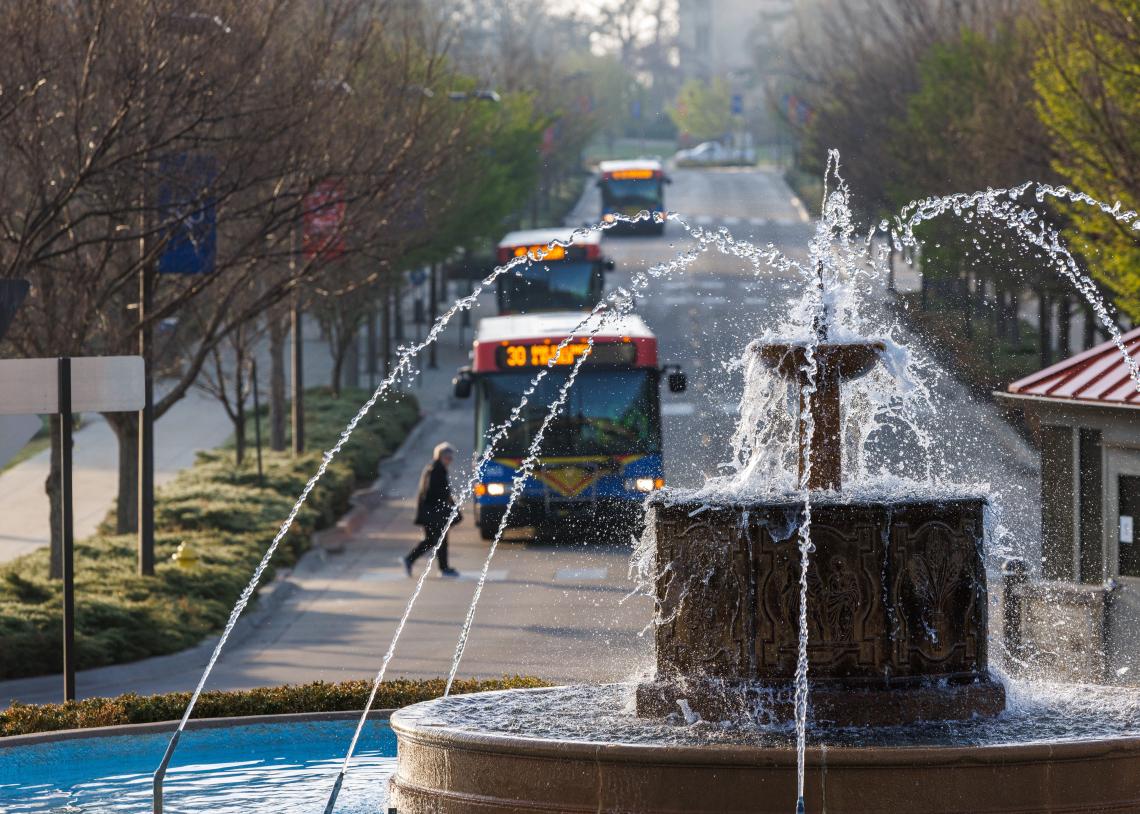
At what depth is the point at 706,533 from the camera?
1091 centimetres

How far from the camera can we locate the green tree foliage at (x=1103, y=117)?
27.8 metres

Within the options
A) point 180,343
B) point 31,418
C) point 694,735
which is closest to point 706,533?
point 694,735

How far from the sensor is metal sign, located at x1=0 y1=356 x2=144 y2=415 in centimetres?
1463

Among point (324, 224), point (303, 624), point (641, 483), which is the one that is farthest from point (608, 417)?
point (303, 624)

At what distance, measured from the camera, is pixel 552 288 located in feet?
162

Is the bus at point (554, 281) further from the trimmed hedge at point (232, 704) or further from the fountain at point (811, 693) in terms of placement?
the fountain at point (811, 693)

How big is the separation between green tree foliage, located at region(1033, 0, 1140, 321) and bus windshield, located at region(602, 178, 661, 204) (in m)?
56.0

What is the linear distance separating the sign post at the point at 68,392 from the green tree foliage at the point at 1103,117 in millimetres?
16139


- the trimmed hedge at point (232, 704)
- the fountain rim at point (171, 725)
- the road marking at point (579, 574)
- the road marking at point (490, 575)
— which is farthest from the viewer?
the road marking at point (490, 575)

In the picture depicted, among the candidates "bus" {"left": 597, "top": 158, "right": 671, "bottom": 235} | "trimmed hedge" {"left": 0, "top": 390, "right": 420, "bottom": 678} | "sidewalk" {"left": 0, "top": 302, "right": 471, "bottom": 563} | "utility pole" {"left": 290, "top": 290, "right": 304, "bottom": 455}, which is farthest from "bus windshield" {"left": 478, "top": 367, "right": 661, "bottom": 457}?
"bus" {"left": 597, "top": 158, "right": 671, "bottom": 235}

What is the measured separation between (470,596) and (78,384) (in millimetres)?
10114

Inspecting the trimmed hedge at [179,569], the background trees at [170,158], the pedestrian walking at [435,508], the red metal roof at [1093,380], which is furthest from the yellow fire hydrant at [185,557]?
the red metal roof at [1093,380]

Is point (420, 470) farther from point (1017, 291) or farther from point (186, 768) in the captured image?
point (186, 768)

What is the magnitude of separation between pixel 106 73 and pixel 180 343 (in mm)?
10944
